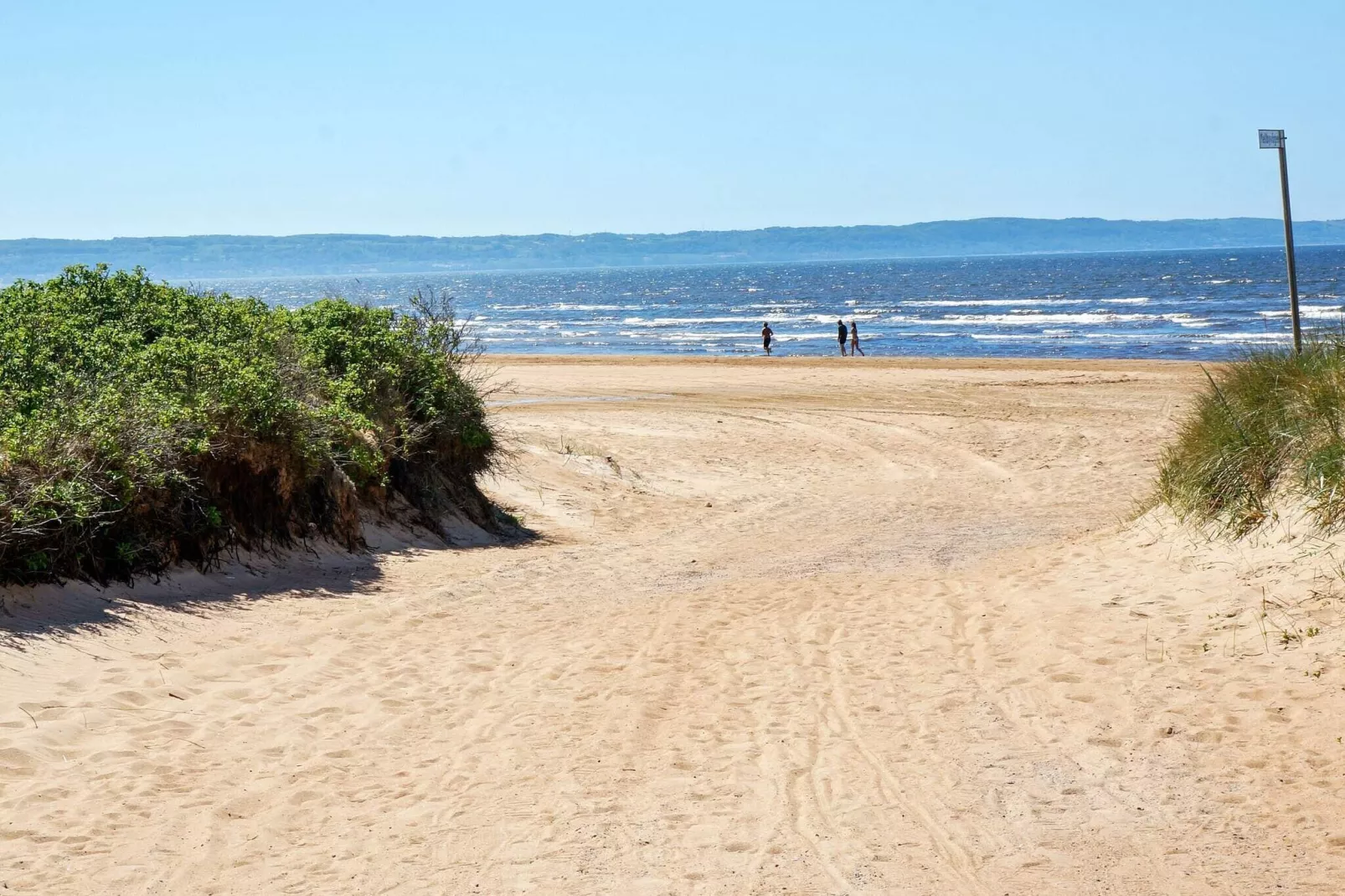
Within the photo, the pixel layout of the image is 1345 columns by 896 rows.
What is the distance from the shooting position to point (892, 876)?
5.20 metres

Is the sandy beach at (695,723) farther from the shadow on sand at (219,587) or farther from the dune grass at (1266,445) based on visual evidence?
the dune grass at (1266,445)

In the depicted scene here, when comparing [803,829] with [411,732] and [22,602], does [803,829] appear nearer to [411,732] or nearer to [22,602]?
[411,732]

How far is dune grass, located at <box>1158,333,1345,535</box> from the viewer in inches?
342

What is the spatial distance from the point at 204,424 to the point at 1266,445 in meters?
→ 8.13

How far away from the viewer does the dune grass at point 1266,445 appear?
869 centimetres

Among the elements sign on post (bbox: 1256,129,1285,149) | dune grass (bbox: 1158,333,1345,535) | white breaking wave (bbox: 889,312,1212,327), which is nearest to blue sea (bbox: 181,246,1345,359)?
white breaking wave (bbox: 889,312,1212,327)

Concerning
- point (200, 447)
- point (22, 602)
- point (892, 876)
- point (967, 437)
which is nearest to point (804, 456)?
point (967, 437)

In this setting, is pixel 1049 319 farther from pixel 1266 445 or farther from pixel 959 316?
pixel 1266 445

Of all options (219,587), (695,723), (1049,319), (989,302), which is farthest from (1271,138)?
(989,302)

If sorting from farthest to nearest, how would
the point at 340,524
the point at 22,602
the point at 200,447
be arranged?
the point at 340,524 → the point at 200,447 → the point at 22,602

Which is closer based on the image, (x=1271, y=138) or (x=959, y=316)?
(x=1271, y=138)

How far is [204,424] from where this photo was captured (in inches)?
391

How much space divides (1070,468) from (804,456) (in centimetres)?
437

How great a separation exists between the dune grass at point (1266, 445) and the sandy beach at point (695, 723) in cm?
34
